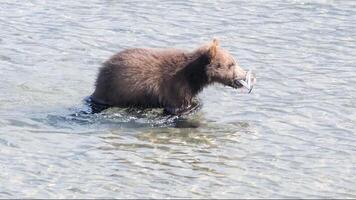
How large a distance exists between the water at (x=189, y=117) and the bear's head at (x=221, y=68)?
0.36 m

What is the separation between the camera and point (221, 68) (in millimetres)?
11344

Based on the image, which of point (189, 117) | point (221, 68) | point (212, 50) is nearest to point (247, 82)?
point (221, 68)

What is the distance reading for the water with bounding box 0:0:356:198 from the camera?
8836mm

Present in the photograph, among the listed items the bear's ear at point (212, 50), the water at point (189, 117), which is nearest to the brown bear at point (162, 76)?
the bear's ear at point (212, 50)

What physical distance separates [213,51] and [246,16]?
4.05 meters

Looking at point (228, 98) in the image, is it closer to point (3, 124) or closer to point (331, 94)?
point (331, 94)

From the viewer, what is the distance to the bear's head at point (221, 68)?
11.3 meters

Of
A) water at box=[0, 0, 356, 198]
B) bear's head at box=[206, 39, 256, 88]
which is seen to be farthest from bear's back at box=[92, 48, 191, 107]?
bear's head at box=[206, 39, 256, 88]

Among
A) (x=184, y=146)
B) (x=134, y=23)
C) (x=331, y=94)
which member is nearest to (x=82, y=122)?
(x=184, y=146)

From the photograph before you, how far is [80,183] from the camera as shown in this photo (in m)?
8.62

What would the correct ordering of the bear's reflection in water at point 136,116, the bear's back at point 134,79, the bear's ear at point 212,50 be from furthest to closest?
the bear's ear at point 212,50 → the bear's back at point 134,79 → the bear's reflection in water at point 136,116

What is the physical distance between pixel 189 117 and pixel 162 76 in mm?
593

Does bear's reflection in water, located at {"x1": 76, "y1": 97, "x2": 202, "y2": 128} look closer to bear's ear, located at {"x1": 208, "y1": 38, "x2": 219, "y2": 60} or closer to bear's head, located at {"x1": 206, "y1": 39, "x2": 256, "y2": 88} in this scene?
bear's head, located at {"x1": 206, "y1": 39, "x2": 256, "y2": 88}

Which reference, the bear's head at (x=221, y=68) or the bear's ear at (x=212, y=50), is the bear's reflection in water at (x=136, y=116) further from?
the bear's ear at (x=212, y=50)
